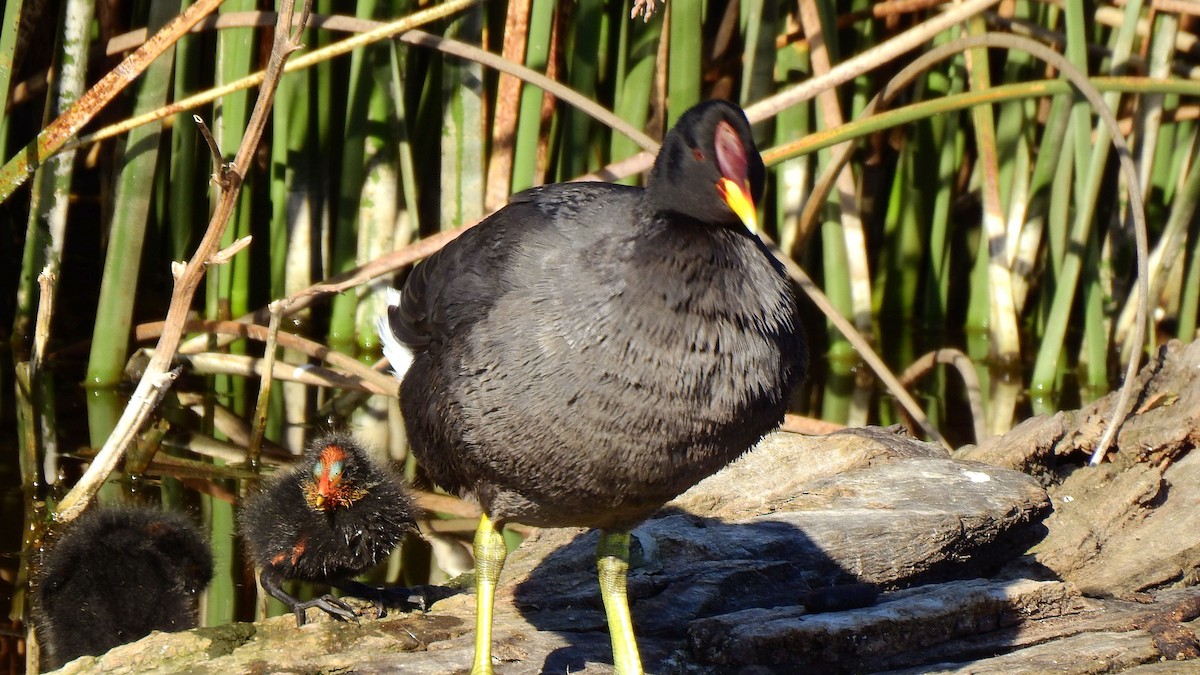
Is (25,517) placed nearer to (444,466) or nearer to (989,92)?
(444,466)

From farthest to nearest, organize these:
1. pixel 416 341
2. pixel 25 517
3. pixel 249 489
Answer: pixel 249 489 < pixel 25 517 < pixel 416 341

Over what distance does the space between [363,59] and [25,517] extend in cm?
229

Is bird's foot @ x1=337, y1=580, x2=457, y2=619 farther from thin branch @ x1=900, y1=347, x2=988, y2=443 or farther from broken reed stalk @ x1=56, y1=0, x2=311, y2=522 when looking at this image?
thin branch @ x1=900, y1=347, x2=988, y2=443

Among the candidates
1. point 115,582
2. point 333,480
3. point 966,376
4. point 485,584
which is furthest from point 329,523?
point 966,376

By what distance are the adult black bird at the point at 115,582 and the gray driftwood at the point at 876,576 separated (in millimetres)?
562


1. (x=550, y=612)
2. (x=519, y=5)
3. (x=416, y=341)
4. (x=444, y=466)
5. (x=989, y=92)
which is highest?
(x=519, y=5)

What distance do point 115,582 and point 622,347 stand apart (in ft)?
5.43

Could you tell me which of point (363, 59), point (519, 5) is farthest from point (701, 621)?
point (363, 59)

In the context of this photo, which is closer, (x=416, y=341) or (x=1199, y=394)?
(x=416, y=341)

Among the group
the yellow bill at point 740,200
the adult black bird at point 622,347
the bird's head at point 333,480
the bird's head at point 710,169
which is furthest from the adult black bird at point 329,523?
the yellow bill at point 740,200

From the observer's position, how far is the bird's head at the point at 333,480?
3465mm

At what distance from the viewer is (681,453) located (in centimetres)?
273

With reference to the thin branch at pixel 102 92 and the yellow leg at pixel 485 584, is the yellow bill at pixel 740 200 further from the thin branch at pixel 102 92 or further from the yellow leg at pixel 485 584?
the thin branch at pixel 102 92

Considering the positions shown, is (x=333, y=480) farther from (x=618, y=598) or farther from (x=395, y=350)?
(x=618, y=598)
